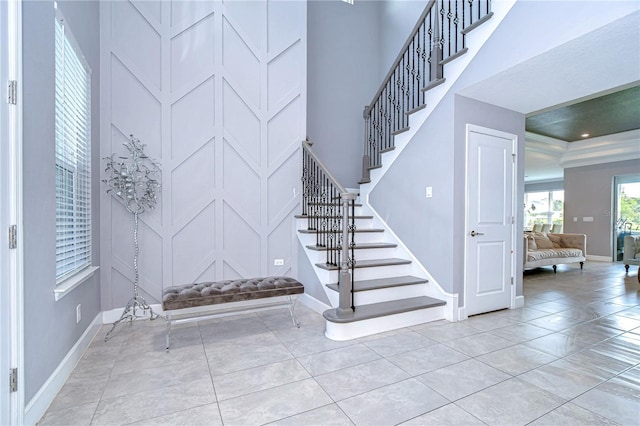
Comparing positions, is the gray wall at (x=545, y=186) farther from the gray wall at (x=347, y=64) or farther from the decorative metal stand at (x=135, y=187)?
the decorative metal stand at (x=135, y=187)

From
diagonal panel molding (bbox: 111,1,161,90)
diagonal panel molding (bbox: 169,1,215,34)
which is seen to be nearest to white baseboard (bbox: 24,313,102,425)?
diagonal panel molding (bbox: 111,1,161,90)

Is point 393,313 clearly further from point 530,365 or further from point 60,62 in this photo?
point 60,62

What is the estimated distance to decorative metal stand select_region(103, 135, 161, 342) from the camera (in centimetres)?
321

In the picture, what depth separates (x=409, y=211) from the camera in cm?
394

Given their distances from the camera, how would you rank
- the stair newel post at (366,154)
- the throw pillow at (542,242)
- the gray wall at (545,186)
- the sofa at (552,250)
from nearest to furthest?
the stair newel post at (366,154), the sofa at (552,250), the throw pillow at (542,242), the gray wall at (545,186)

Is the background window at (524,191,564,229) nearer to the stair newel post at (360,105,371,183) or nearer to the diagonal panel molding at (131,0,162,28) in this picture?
the stair newel post at (360,105,371,183)

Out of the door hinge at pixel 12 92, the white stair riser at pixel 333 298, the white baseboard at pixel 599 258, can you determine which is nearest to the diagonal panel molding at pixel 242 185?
the white stair riser at pixel 333 298

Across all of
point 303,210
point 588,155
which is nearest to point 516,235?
point 303,210

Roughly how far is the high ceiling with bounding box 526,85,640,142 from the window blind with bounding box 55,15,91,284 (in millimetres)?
6072

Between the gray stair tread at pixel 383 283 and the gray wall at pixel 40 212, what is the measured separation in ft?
7.50

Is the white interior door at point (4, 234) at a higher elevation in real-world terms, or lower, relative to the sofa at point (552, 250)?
higher

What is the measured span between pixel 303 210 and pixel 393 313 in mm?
1816

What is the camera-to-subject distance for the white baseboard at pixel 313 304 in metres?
3.62

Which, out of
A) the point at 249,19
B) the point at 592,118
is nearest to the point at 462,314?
the point at 249,19
